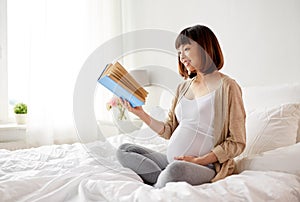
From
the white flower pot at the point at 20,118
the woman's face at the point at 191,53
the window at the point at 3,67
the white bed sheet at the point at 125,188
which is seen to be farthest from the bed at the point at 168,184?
the window at the point at 3,67

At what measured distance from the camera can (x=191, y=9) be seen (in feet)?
9.16

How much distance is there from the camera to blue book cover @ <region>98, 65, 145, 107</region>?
4.49 feet

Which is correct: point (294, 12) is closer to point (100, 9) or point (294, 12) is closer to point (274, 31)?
point (274, 31)

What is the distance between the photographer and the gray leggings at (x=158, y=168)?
1.26 metres

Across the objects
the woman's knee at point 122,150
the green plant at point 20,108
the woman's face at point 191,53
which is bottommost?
the woman's knee at point 122,150

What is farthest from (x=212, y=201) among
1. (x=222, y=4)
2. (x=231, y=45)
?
(x=222, y=4)

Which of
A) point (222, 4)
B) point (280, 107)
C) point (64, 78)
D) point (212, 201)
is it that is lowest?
point (212, 201)

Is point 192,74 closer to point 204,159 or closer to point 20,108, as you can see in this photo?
point 204,159

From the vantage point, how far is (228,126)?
1.46 meters

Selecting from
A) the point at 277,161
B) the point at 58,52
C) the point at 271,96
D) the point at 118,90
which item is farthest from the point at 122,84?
the point at 58,52

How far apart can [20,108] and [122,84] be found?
201cm

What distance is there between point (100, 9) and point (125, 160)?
7.27 feet

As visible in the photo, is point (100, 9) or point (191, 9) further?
point (100, 9)

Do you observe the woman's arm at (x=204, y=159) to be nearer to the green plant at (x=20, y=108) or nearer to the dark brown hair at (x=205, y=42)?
the dark brown hair at (x=205, y=42)
